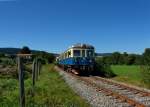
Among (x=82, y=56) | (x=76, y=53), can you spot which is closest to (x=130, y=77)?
(x=82, y=56)

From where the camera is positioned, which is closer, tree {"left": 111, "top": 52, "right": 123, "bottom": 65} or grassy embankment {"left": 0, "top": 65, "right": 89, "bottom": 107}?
grassy embankment {"left": 0, "top": 65, "right": 89, "bottom": 107}

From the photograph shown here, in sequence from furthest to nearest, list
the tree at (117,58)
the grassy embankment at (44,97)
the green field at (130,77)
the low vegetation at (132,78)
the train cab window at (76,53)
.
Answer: the tree at (117,58) < the train cab window at (76,53) < the green field at (130,77) < the low vegetation at (132,78) < the grassy embankment at (44,97)

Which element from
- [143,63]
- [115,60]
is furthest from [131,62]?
[143,63]

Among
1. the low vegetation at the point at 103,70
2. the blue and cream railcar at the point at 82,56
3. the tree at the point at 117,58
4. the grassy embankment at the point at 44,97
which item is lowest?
the grassy embankment at the point at 44,97

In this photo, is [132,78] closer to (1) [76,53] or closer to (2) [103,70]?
(2) [103,70]

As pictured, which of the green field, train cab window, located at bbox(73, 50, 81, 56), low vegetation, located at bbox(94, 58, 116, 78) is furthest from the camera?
low vegetation, located at bbox(94, 58, 116, 78)

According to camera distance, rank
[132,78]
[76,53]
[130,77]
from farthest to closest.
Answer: [130,77] < [76,53] < [132,78]

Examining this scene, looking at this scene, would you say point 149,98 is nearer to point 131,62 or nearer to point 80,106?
point 80,106

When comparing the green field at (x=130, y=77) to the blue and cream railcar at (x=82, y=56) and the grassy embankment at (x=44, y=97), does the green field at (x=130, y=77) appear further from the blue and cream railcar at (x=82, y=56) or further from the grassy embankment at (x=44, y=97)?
the grassy embankment at (x=44, y=97)

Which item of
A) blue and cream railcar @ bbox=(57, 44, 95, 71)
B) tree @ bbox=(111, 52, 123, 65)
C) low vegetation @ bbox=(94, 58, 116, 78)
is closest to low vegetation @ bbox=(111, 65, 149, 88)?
low vegetation @ bbox=(94, 58, 116, 78)

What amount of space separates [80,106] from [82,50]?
20.9 meters

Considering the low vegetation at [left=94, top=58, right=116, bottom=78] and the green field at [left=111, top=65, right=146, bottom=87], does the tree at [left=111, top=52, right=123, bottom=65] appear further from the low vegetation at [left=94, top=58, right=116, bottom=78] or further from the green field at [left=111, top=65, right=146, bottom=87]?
the low vegetation at [left=94, top=58, right=116, bottom=78]

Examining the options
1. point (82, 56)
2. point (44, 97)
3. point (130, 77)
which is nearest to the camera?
point (44, 97)

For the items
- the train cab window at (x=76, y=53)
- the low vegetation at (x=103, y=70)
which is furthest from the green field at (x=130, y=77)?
the train cab window at (x=76, y=53)
